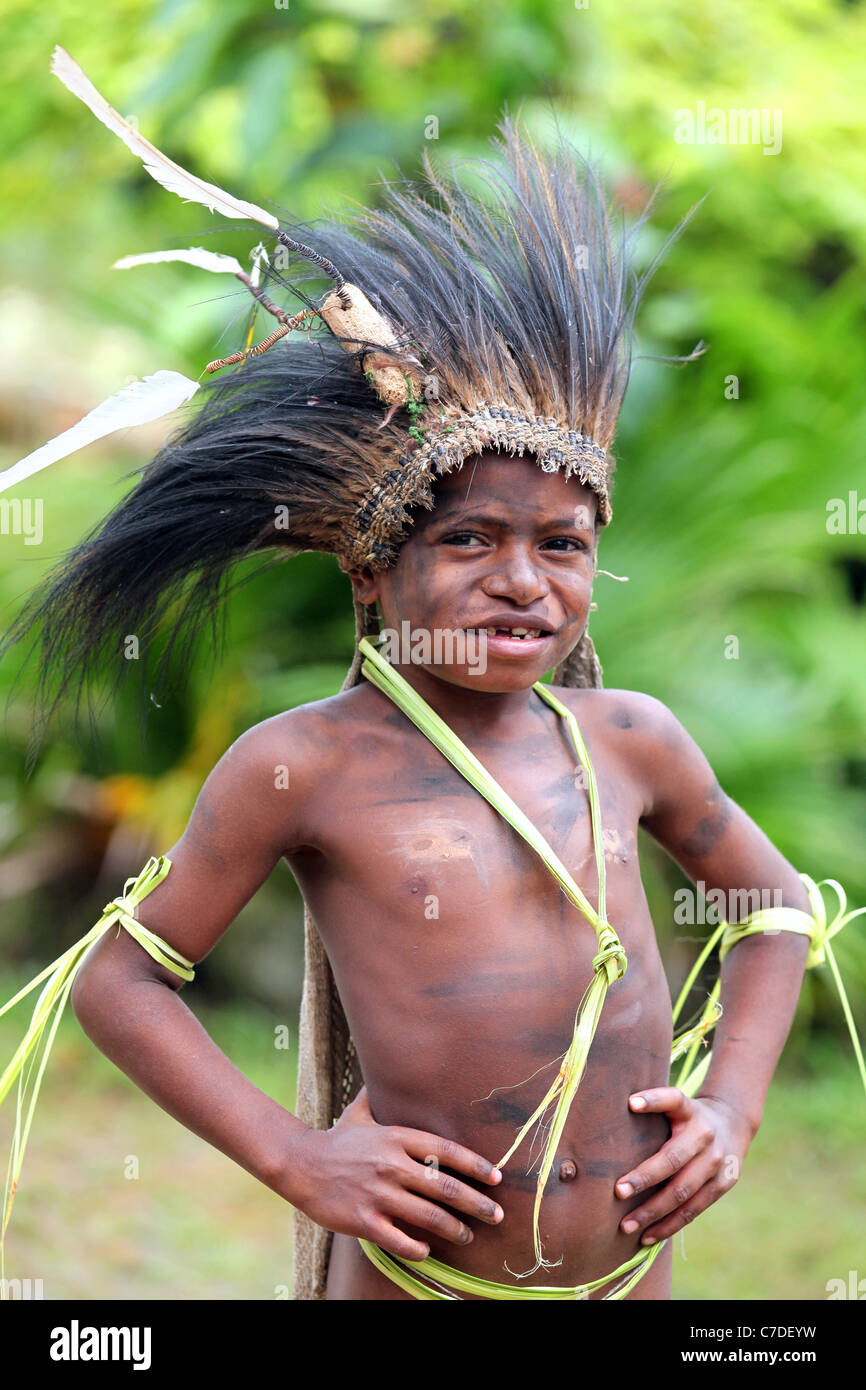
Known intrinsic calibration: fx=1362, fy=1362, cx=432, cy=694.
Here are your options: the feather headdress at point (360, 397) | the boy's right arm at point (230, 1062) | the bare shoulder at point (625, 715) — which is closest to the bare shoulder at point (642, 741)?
the bare shoulder at point (625, 715)

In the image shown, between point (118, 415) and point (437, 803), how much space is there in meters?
0.65

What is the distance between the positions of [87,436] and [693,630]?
297 centimetres

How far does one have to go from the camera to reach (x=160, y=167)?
1791 mm

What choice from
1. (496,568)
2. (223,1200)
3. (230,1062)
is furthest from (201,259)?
(223,1200)

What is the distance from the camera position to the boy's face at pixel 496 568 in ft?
5.81

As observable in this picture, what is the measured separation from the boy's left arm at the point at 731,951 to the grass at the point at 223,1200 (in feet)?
4.88

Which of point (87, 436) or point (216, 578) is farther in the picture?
point (216, 578)

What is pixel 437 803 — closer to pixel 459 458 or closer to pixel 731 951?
pixel 459 458

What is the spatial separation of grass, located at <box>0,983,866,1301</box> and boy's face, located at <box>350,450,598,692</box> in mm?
1888

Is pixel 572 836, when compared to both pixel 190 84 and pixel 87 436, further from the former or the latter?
pixel 190 84

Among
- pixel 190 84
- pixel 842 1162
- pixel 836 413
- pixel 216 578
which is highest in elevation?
pixel 190 84

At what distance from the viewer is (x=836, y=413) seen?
15.9ft

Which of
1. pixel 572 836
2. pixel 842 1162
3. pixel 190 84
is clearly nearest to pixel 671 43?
pixel 190 84

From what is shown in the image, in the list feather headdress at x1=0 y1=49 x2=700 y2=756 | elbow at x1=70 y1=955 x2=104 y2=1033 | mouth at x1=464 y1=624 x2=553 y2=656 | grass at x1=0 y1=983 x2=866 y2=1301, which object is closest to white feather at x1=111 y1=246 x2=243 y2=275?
feather headdress at x1=0 y1=49 x2=700 y2=756
